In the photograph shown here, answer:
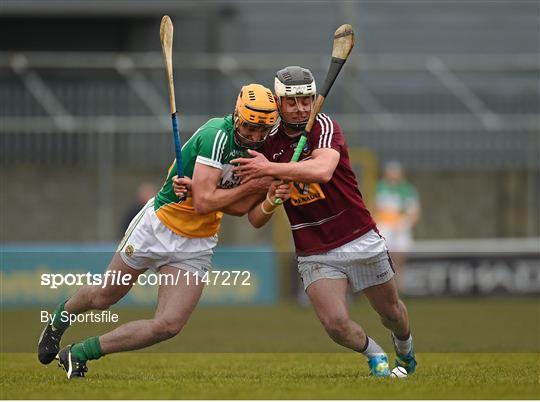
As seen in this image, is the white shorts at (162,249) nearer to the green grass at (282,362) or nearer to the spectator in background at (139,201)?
the green grass at (282,362)

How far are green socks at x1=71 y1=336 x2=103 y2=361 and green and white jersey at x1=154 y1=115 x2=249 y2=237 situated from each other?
927 mm

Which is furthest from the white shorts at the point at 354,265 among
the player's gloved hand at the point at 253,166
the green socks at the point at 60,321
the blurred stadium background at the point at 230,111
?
the blurred stadium background at the point at 230,111

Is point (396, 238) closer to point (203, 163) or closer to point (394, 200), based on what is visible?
point (394, 200)

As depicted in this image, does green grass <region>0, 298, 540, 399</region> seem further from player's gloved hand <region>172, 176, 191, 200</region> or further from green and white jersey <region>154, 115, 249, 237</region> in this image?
player's gloved hand <region>172, 176, 191, 200</region>

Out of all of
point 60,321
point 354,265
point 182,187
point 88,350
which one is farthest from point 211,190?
point 60,321

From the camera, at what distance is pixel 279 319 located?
15.3 metres

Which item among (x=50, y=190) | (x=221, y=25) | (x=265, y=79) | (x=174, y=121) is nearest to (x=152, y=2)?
(x=221, y=25)

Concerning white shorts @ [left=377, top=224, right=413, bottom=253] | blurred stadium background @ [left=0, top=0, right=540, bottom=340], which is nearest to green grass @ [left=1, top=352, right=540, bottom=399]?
blurred stadium background @ [left=0, top=0, right=540, bottom=340]

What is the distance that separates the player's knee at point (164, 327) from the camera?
7.97 m

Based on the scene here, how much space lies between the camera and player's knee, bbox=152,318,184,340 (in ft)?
26.1

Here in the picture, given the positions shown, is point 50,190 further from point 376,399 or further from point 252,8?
point 376,399

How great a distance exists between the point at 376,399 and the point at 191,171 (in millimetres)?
2117

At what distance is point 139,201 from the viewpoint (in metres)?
18.4

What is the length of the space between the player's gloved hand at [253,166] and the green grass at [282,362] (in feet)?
4.54
